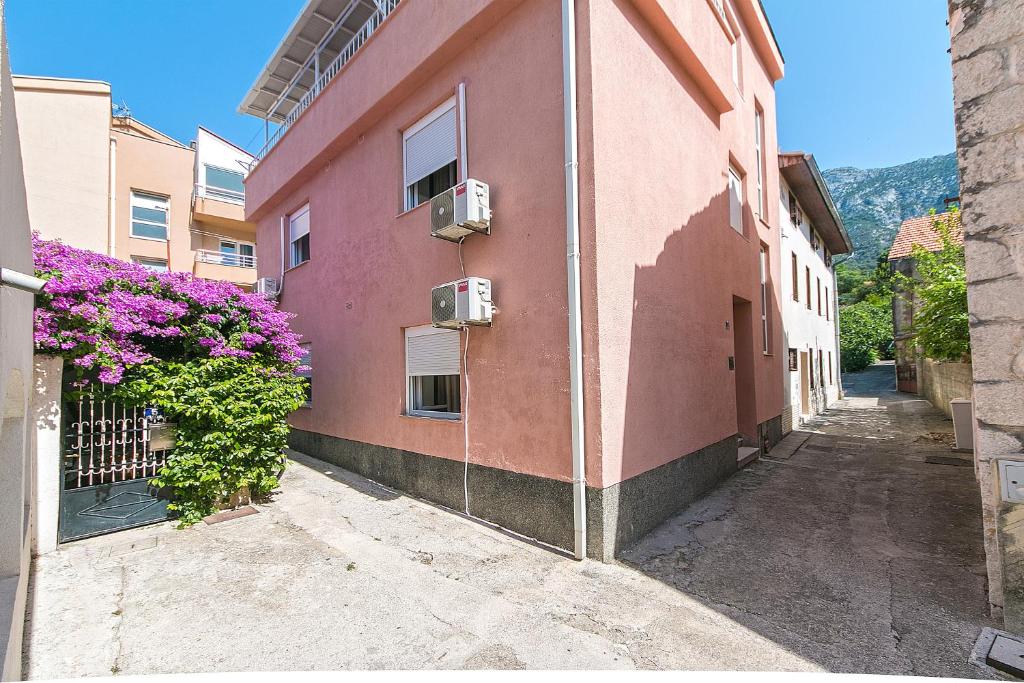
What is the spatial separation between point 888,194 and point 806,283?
12986cm

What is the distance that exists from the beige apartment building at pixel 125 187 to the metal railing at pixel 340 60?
10.4ft

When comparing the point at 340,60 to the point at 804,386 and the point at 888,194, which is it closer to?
the point at 804,386

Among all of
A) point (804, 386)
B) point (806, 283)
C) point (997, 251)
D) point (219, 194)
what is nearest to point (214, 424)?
point (997, 251)

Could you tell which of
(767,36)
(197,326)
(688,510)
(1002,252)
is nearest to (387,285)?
(197,326)

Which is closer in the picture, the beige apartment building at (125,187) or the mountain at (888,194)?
the beige apartment building at (125,187)

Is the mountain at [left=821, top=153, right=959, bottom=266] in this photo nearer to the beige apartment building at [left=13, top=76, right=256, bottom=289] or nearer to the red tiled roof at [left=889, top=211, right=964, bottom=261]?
the red tiled roof at [left=889, top=211, right=964, bottom=261]

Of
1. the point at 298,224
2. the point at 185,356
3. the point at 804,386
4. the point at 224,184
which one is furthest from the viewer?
the point at 224,184

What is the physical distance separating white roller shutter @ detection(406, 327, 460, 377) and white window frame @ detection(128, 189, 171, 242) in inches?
607

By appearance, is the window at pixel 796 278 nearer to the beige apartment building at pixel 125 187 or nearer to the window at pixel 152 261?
the beige apartment building at pixel 125 187

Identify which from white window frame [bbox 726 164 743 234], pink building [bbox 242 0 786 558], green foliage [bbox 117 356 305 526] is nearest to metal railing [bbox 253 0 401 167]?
pink building [bbox 242 0 786 558]

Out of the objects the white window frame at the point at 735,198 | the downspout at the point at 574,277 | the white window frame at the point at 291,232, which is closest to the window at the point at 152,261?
the white window frame at the point at 291,232

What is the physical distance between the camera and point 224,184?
17.7m

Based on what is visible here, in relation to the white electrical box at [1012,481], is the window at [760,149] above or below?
above

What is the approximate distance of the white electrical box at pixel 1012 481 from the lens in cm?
287
